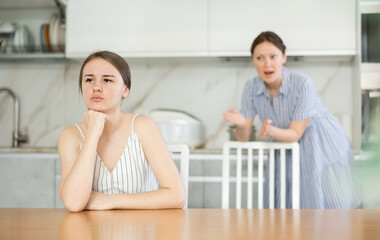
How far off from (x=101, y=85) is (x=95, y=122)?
0.13 m

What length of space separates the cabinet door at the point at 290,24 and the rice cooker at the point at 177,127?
47cm

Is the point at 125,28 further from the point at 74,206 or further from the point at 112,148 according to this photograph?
the point at 74,206

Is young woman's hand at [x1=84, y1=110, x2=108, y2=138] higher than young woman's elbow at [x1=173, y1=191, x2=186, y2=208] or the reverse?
higher

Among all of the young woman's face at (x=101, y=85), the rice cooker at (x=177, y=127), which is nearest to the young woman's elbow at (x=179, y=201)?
the young woman's face at (x=101, y=85)

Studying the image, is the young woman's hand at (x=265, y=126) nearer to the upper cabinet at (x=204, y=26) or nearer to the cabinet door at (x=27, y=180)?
the upper cabinet at (x=204, y=26)

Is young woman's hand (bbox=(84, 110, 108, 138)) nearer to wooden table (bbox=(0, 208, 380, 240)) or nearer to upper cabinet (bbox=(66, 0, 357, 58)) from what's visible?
wooden table (bbox=(0, 208, 380, 240))

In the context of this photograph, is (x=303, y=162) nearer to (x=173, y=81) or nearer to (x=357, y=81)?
(x=357, y=81)

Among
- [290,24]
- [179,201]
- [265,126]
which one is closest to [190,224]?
[179,201]

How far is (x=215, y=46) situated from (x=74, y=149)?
5.97 feet

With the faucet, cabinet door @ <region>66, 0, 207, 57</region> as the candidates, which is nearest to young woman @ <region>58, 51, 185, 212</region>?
Answer: cabinet door @ <region>66, 0, 207, 57</region>

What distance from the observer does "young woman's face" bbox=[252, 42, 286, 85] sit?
1.96 metres

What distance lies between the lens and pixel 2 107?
3340mm

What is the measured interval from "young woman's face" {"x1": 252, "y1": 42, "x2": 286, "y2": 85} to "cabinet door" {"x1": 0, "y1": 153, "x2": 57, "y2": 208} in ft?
4.73

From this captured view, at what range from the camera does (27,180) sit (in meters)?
2.76
